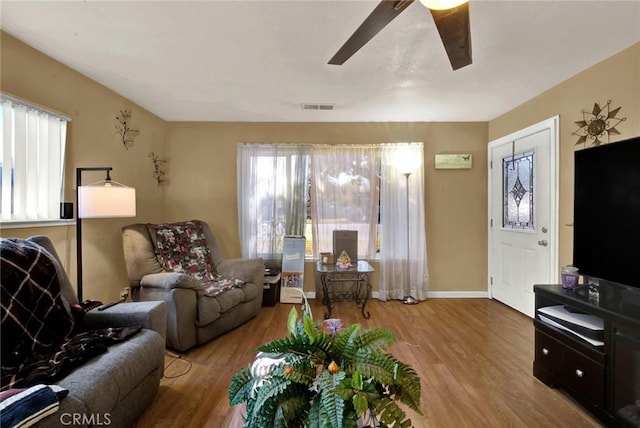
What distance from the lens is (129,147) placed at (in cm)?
319

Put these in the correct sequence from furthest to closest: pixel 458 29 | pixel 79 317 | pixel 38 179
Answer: pixel 38 179 < pixel 79 317 < pixel 458 29

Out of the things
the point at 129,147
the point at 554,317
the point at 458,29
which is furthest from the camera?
the point at 129,147

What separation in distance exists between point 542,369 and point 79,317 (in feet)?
10.1

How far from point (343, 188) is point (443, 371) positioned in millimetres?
2365

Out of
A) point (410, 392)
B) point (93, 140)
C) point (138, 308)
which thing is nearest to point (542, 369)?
point (410, 392)

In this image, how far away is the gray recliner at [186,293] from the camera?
2.39 meters

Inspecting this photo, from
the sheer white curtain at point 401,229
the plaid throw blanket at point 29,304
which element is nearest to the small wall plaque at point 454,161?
A: the sheer white curtain at point 401,229

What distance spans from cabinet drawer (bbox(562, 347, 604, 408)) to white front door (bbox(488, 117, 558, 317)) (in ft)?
4.12

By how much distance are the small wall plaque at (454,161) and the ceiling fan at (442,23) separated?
233cm

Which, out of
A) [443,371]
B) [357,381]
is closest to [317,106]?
[443,371]

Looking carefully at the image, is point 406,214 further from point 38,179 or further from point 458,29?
point 38,179

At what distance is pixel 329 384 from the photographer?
77 cm

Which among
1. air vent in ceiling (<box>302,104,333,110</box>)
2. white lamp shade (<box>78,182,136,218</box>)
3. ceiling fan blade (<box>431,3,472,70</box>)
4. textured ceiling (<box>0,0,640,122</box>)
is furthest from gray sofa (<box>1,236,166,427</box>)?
air vent in ceiling (<box>302,104,333,110</box>)

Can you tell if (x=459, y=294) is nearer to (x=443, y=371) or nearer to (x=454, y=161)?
(x=454, y=161)
